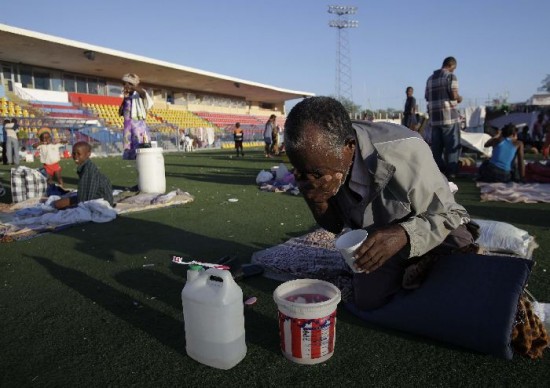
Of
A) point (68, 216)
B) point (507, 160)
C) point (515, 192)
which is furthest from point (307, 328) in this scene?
point (507, 160)

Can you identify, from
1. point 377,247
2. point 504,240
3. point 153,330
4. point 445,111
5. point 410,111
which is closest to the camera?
point 377,247

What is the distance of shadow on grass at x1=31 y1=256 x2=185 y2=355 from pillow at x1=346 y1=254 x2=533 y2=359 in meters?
1.23

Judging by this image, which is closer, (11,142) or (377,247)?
(377,247)

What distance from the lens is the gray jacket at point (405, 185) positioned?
6.27 ft

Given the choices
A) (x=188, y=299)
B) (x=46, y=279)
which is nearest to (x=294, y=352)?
(x=188, y=299)

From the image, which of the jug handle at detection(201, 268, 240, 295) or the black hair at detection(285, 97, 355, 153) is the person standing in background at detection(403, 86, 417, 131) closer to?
the black hair at detection(285, 97, 355, 153)

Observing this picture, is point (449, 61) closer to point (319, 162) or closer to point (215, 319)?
point (319, 162)

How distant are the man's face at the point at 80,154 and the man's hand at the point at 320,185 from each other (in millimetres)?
4723

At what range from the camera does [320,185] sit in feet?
6.20

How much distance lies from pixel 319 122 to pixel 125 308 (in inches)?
73.8

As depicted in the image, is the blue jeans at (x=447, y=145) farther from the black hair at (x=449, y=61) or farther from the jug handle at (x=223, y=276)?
the jug handle at (x=223, y=276)

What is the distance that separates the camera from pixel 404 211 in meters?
1.97

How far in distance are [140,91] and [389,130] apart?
22.5ft

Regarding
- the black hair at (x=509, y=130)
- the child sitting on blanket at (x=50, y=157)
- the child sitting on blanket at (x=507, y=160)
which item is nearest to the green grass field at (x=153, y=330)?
the child sitting on blanket at (x=507, y=160)
